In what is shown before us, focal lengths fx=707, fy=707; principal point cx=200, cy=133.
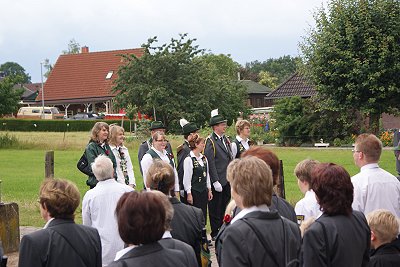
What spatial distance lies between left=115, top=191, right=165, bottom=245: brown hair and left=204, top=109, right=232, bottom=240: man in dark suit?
774 centimetres

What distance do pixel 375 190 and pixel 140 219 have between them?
135 inches

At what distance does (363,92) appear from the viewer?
25688 mm

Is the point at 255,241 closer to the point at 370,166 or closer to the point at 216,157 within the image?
the point at 370,166

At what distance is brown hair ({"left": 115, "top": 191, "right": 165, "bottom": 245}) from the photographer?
3998 mm

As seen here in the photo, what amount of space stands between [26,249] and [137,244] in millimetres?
1286

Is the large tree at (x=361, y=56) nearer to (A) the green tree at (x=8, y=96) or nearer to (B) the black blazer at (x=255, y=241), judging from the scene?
(B) the black blazer at (x=255, y=241)

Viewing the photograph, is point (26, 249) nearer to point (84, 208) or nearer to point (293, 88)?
point (84, 208)

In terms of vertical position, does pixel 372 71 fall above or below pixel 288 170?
above

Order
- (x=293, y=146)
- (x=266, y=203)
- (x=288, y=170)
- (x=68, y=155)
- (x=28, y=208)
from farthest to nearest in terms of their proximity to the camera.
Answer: (x=293, y=146)
(x=68, y=155)
(x=288, y=170)
(x=28, y=208)
(x=266, y=203)

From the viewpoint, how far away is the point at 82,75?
82438 mm

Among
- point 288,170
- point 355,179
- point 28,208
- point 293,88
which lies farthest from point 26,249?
point 293,88

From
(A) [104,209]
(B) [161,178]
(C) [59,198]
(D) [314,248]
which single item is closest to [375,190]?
(D) [314,248]

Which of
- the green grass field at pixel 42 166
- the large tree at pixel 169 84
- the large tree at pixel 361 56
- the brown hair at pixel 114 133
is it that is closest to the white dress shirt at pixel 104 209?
the brown hair at pixel 114 133

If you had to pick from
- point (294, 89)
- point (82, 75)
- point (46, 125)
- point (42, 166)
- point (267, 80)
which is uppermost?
point (267, 80)
